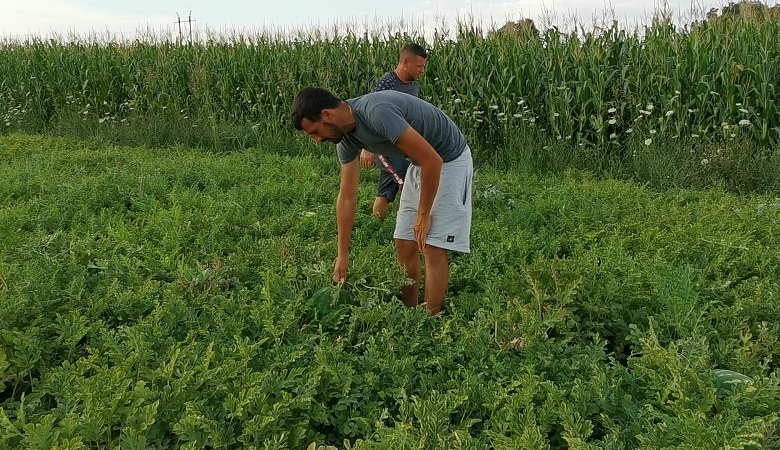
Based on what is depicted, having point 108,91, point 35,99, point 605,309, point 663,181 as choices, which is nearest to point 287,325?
point 605,309

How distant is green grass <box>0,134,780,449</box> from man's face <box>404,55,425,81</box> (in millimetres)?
1512

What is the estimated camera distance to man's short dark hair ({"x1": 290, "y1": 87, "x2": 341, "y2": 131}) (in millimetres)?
3055

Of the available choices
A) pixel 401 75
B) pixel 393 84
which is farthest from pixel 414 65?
pixel 393 84

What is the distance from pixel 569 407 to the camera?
2.46 meters

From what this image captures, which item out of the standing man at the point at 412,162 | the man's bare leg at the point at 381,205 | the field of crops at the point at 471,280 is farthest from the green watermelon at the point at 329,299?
the man's bare leg at the point at 381,205

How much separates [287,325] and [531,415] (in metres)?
1.39

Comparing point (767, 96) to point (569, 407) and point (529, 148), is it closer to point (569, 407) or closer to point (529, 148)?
point (529, 148)

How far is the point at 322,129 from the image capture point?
3.15 metres

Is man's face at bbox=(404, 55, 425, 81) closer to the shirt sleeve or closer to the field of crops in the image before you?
the field of crops

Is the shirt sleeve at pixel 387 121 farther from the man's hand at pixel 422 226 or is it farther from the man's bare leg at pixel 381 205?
the man's bare leg at pixel 381 205

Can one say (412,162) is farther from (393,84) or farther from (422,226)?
(393,84)

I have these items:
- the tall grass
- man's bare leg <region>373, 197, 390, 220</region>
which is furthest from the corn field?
man's bare leg <region>373, 197, 390, 220</region>

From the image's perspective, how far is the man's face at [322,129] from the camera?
3.11m

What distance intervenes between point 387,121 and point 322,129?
35 cm
